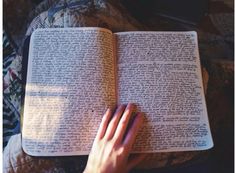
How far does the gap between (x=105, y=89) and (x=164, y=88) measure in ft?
0.43

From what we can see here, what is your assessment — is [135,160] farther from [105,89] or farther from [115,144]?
[105,89]

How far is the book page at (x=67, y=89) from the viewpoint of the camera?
72 centimetres

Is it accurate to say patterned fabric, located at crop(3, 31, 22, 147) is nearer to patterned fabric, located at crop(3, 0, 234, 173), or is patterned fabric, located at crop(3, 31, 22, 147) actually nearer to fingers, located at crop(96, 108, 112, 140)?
patterned fabric, located at crop(3, 0, 234, 173)

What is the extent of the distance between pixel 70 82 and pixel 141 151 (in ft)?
0.68

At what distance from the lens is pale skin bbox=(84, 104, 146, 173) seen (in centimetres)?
71

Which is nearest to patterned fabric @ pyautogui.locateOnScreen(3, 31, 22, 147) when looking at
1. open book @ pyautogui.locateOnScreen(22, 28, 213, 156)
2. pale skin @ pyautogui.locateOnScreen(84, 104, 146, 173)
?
open book @ pyautogui.locateOnScreen(22, 28, 213, 156)

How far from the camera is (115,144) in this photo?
0.71m

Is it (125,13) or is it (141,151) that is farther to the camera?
(125,13)

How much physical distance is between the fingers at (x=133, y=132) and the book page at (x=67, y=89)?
0.21ft

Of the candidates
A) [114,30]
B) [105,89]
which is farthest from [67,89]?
[114,30]

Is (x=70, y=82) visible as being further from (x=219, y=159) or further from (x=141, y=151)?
(x=219, y=159)

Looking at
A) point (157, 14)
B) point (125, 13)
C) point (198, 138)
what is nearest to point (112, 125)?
point (198, 138)

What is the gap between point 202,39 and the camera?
109 cm

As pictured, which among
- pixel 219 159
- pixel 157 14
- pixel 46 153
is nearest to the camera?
pixel 46 153
